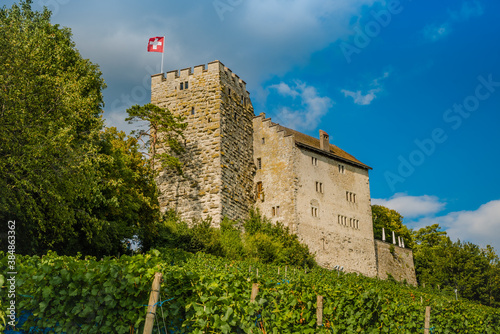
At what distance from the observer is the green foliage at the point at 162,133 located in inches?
1145

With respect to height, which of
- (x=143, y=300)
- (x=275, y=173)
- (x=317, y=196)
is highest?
(x=275, y=173)

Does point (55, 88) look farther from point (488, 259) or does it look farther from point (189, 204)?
point (488, 259)

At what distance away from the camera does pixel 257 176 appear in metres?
34.7

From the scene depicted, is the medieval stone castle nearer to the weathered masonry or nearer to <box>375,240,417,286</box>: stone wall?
the weathered masonry

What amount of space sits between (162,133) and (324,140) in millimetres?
13030

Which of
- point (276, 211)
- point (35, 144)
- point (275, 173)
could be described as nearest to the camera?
point (35, 144)

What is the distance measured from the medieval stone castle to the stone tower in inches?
2.6

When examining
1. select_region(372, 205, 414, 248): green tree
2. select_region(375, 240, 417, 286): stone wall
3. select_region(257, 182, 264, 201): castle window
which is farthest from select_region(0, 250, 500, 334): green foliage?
select_region(372, 205, 414, 248): green tree

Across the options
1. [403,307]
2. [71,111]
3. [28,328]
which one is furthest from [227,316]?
[71,111]

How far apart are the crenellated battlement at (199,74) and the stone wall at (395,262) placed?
689 inches

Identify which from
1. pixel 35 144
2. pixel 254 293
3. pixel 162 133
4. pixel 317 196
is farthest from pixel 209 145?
pixel 254 293

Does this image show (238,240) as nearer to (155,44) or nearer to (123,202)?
(123,202)

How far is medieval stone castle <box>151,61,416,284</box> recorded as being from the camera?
1197 inches

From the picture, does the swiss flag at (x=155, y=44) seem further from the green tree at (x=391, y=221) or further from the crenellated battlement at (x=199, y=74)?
the green tree at (x=391, y=221)
